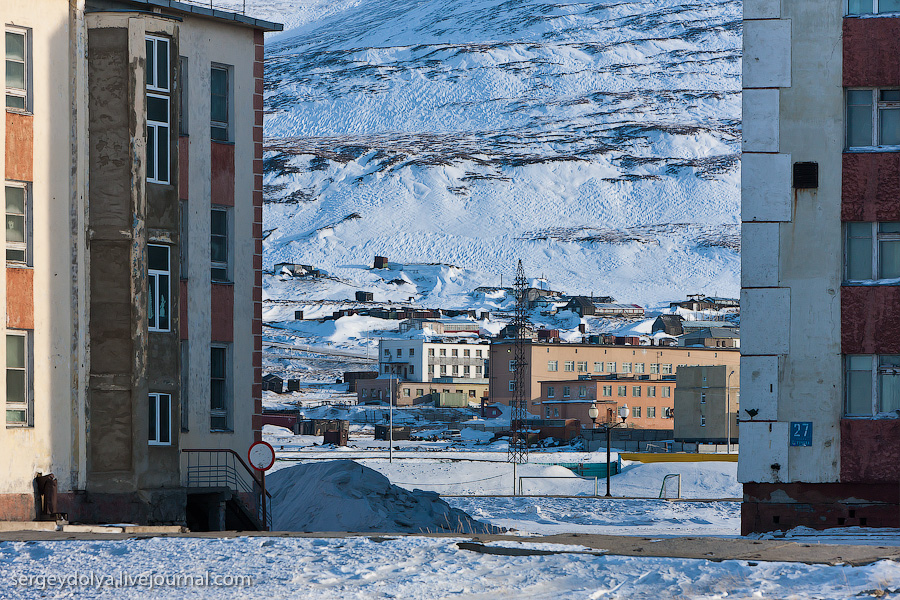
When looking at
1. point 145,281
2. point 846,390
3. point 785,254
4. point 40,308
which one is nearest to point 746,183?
point 785,254

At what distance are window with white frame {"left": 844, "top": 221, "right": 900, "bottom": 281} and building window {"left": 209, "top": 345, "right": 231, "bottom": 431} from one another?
1396 cm

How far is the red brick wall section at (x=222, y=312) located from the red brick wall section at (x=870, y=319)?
13696 mm

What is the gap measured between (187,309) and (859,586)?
19.3 meters

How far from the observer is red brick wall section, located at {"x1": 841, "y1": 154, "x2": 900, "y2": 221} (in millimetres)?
25625

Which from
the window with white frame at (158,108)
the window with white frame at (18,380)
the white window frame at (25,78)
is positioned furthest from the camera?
the window with white frame at (158,108)

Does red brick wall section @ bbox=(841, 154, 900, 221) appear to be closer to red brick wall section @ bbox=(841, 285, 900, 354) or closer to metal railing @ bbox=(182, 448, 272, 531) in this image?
red brick wall section @ bbox=(841, 285, 900, 354)

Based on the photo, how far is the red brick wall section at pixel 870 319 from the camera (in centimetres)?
2550

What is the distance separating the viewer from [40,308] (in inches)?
918

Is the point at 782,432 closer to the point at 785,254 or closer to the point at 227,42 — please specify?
the point at 785,254

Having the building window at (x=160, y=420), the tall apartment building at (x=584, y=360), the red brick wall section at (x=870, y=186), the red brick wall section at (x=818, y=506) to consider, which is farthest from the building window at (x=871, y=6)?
the tall apartment building at (x=584, y=360)

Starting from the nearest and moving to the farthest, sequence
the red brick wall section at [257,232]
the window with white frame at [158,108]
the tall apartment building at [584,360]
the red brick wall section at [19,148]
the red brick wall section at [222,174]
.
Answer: the red brick wall section at [19,148] → the window with white frame at [158,108] → the red brick wall section at [222,174] → the red brick wall section at [257,232] → the tall apartment building at [584,360]

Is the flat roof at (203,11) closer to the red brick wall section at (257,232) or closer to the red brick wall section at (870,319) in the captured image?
the red brick wall section at (257,232)

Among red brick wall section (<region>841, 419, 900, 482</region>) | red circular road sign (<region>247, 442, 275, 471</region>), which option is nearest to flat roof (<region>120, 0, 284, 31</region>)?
red circular road sign (<region>247, 442, 275, 471</region>)

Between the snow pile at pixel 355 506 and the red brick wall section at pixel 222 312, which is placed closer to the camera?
the red brick wall section at pixel 222 312
